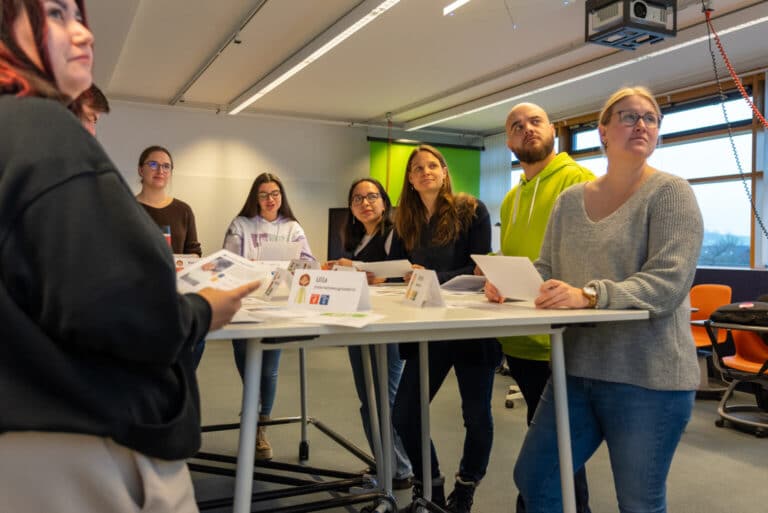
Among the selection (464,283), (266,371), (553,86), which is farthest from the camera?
(553,86)

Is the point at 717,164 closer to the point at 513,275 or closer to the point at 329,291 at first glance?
the point at 513,275

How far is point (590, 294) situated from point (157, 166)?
2331mm

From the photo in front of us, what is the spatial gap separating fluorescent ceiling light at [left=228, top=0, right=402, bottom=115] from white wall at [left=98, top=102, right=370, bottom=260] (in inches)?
26.5

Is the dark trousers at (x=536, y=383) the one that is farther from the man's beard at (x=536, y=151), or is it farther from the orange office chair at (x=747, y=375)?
the orange office chair at (x=747, y=375)

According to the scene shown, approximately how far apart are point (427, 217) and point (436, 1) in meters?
2.81

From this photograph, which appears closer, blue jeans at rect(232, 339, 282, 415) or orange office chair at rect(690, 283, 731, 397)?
blue jeans at rect(232, 339, 282, 415)

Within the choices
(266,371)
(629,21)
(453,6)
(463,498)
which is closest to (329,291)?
(463,498)

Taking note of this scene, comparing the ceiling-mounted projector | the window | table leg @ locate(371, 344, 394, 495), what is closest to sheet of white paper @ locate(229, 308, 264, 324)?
table leg @ locate(371, 344, 394, 495)

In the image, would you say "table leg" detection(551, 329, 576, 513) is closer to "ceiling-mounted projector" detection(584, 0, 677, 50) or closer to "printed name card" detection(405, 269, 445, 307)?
"printed name card" detection(405, 269, 445, 307)

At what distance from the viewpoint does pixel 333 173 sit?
29.6 feet

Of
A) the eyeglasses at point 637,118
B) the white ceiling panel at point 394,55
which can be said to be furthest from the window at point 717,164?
the eyeglasses at point 637,118

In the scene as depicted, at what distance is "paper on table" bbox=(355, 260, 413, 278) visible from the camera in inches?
87.3

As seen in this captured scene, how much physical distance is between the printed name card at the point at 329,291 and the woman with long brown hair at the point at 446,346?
878 mm

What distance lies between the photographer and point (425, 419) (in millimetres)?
2316
